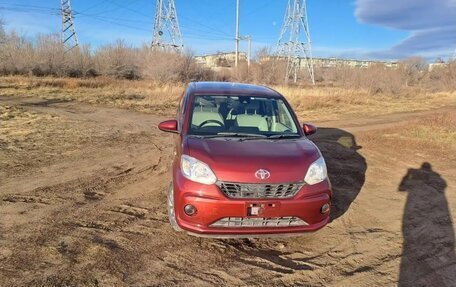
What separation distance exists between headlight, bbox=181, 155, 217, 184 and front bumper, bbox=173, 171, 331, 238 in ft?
0.18

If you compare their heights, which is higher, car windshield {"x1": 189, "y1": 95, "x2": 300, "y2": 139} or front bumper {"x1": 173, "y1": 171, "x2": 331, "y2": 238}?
car windshield {"x1": 189, "y1": 95, "x2": 300, "y2": 139}

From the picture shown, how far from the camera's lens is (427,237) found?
4832 millimetres

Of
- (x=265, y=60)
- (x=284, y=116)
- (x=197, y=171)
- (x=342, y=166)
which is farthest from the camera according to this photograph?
(x=265, y=60)

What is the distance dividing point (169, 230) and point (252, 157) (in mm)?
1477

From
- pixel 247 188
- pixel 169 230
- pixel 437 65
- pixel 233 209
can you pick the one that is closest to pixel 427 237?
pixel 247 188

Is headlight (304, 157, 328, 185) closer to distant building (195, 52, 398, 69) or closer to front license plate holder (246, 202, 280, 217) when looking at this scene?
front license plate holder (246, 202, 280, 217)

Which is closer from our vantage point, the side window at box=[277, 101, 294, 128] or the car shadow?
the side window at box=[277, 101, 294, 128]

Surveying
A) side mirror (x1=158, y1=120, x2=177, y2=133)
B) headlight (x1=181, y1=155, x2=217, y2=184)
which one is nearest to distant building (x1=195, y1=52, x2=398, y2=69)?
side mirror (x1=158, y1=120, x2=177, y2=133)

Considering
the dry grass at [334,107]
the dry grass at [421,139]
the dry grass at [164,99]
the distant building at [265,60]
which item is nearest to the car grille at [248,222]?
the dry grass at [421,139]

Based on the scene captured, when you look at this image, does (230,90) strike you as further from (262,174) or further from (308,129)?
(262,174)

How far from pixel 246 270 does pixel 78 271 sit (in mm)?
1620

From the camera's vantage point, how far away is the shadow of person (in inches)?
153

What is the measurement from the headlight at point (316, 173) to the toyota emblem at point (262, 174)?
460mm

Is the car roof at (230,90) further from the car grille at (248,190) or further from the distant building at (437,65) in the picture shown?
the distant building at (437,65)
